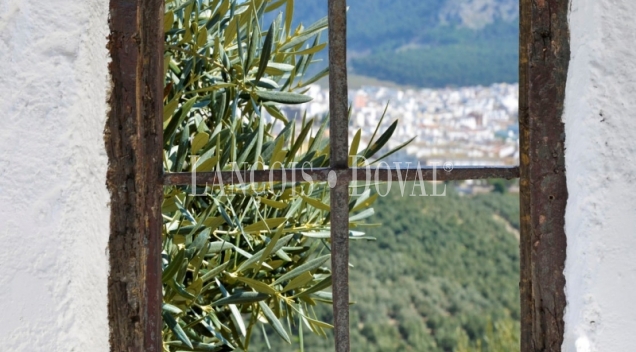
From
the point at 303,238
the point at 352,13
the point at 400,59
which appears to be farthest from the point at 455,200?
the point at 303,238

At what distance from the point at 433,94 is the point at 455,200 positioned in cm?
153

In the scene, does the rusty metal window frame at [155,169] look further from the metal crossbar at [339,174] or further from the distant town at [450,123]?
the distant town at [450,123]

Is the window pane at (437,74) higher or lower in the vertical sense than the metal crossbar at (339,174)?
higher

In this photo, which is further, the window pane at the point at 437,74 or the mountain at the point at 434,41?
the mountain at the point at 434,41

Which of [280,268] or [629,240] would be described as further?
[280,268]

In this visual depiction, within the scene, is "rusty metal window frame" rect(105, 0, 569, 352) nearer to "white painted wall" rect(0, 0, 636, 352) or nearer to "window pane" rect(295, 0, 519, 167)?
"white painted wall" rect(0, 0, 636, 352)

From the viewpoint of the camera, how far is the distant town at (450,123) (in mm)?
8069

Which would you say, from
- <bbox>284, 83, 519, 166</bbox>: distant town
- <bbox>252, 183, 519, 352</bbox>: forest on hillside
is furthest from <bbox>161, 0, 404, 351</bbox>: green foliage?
<bbox>252, 183, 519, 352</bbox>: forest on hillside

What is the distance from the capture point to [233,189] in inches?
43.2

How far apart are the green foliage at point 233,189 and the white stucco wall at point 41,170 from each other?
0.25 m

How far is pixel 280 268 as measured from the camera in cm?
127

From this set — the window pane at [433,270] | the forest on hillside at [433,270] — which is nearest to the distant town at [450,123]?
the window pane at [433,270]

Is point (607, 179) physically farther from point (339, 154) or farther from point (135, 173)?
point (135, 173)

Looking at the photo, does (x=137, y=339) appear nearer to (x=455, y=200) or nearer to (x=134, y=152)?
(x=134, y=152)
